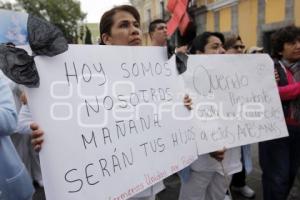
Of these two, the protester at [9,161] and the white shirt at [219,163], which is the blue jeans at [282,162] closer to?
the white shirt at [219,163]

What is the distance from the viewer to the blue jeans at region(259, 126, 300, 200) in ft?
9.73

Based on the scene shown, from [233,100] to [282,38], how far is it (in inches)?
30.6

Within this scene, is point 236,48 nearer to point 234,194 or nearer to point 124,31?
point 234,194

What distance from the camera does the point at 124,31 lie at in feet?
7.34

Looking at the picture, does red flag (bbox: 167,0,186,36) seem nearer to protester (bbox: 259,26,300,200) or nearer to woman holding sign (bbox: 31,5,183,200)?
protester (bbox: 259,26,300,200)

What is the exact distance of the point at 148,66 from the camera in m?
2.10

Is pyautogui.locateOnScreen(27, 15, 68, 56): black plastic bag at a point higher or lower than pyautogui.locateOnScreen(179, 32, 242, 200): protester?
higher

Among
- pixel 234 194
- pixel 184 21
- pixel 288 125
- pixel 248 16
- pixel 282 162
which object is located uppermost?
pixel 248 16

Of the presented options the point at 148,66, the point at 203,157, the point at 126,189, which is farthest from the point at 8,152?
the point at 203,157

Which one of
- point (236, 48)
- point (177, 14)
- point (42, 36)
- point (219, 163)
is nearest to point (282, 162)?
point (219, 163)

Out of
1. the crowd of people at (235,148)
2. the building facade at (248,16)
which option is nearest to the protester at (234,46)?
the crowd of people at (235,148)

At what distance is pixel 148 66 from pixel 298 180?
1753 mm

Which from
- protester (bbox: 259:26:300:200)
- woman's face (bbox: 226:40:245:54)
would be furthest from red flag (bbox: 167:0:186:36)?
protester (bbox: 259:26:300:200)

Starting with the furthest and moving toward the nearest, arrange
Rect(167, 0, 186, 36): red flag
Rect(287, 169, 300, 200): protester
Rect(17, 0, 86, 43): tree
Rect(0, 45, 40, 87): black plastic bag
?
Rect(17, 0, 86, 43): tree, Rect(167, 0, 186, 36): red flag, Rect(287, 169, 300, 200): protester, Rect(0, 45, 40, 87): black plastic bag
